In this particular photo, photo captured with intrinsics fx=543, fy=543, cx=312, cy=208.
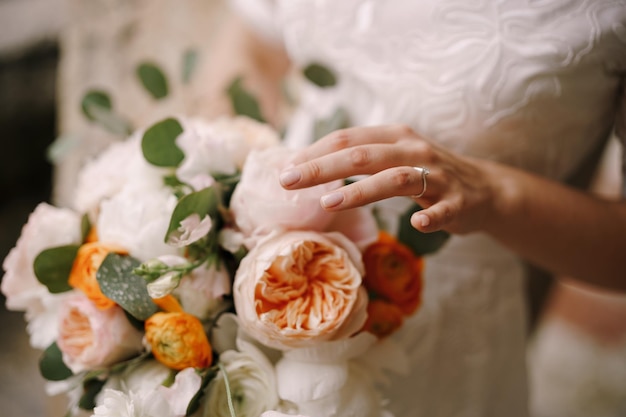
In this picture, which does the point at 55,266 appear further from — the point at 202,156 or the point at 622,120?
the point at 622,120

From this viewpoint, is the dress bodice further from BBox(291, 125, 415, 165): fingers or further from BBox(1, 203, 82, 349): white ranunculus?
BBox(1, 203, 82, 349): white ranunculus

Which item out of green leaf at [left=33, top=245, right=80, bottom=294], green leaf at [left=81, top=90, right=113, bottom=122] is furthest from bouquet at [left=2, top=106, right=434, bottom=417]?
green leaf at [left=81, top=90, right=113, bottom=122]

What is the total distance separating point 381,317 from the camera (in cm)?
58

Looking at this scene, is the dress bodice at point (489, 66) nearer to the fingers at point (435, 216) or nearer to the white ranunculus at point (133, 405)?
the fingers at point (435, 216)

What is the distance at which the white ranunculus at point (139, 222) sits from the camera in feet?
1.72

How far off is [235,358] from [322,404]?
0.30 feet

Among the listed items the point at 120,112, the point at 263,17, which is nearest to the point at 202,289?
the point at 263,17

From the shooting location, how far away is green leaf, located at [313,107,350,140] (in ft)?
2.38

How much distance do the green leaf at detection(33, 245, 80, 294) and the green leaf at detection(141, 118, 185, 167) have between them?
0.41 feet

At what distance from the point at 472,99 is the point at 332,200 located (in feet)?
1.01

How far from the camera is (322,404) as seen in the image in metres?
0.51

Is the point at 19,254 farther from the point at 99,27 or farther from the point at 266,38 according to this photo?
the point at 99,27

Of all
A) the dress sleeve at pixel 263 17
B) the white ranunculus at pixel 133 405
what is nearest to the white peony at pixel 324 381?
the white ranunculus at pixel 133 405

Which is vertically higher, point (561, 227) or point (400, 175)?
point (400, 175)
